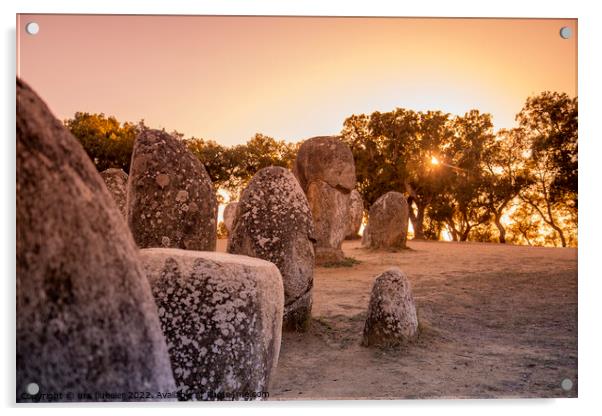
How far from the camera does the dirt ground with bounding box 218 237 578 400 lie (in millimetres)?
4262

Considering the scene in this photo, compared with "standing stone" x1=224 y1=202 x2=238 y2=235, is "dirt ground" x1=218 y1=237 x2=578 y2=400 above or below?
below

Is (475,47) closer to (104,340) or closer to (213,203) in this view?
(213,203)

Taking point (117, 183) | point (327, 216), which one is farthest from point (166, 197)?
point (327, 216)

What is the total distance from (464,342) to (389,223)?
27.9 feet

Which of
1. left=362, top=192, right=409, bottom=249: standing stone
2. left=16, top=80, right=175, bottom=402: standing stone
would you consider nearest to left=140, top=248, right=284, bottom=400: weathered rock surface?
left=16, top=80, right=175, bottom=402: standing stone

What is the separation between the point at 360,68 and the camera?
15.8ft

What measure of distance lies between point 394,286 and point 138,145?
320cm

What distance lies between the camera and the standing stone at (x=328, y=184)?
11906 mm

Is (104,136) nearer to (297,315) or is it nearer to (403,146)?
(297,315)

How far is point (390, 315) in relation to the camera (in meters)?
5.59

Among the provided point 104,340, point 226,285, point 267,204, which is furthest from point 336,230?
point 104,340

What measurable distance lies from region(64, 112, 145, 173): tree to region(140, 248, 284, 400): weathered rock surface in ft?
9.05

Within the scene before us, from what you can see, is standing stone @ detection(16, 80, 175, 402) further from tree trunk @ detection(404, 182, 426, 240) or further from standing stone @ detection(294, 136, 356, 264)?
standing stone @ detection(294, 136, 356, 264)

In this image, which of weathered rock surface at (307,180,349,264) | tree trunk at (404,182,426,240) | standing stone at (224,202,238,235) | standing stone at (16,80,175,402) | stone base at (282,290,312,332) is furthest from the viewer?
standing stone at (224,202,238,235)
